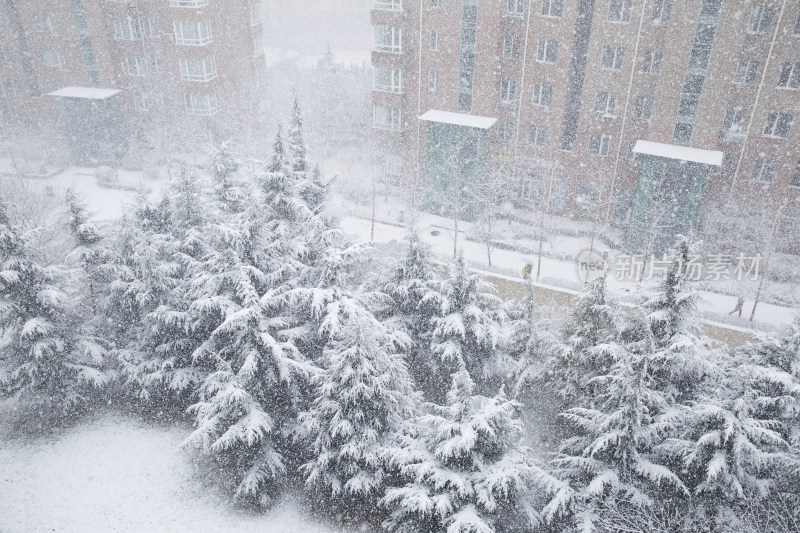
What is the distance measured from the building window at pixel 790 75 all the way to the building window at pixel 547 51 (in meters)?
12.8

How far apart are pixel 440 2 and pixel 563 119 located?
11.6 m

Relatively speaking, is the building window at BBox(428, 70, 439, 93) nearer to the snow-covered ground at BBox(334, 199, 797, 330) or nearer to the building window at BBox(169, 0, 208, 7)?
the snow-covered ground at BBox(334, 199, 797, 330)

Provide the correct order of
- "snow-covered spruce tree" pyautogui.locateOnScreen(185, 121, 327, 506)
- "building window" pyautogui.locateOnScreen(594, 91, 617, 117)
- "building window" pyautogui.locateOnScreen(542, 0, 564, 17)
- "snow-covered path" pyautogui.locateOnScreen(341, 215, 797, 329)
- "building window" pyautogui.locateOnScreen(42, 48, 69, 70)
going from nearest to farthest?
"snow-covered spruce tree" pyautogui.locateOnScreen(185, 121, 327, 506)
"snow-covered path" pyautogui.locateOnScreen(341, 215, 797, 329)
"building window" pyautogui.locateOnScreen(542, 0, 564, 17)
"building window" pyautogui.locateOnScreen(594, 91, 617, 117)
"building window" pyautogui.locateOnScreen(42, 48, 69, 70)

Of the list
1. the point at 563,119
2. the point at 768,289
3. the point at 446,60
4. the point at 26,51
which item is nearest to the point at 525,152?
the point at 563,119

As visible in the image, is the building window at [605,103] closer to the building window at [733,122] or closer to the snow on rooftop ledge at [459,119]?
the building window at [733,122]

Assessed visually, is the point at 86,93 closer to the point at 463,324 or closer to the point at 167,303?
the point at 167,303

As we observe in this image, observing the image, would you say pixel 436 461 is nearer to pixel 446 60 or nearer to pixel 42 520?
pixel 42 520

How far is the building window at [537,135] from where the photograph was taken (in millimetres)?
38094

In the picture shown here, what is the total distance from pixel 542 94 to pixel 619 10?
22.0ft

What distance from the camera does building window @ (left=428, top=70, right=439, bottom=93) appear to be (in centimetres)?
3862

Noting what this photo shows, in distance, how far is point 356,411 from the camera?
1591cm

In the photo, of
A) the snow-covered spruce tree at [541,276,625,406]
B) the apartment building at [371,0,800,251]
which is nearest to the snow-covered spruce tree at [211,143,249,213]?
the snow-covered spruce tree at [541,276,625,406]

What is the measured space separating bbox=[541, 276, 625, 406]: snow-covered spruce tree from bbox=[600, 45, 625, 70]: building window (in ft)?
73.2

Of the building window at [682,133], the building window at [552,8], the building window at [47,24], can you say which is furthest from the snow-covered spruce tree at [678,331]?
the building window at [47,24]
